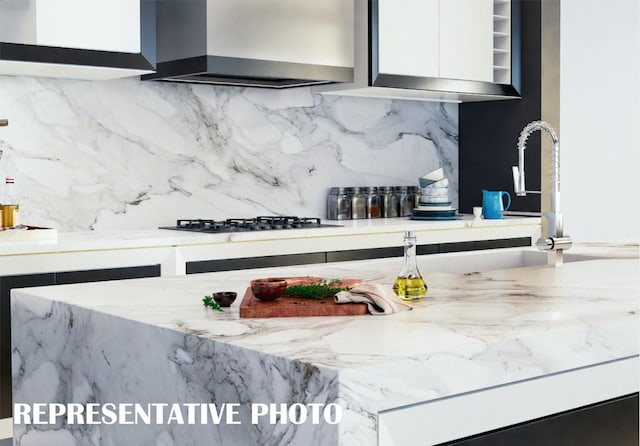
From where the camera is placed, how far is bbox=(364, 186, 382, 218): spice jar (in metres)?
5.27

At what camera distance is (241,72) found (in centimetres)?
414

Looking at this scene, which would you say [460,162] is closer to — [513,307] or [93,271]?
[93,271]

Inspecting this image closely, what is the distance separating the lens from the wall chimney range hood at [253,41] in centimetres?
407

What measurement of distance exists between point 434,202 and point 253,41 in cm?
150

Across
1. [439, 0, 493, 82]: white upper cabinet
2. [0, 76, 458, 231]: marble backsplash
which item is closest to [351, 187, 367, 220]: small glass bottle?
A: [0, 76, 458, 231]: marble backsplash

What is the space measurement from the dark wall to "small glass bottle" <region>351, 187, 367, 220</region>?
0.96 meters

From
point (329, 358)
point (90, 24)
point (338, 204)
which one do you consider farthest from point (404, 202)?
point (329, 358)

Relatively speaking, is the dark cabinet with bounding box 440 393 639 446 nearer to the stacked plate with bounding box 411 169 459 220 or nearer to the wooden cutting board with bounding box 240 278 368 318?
the wooden cutting board with bounding box 240 278 368 318

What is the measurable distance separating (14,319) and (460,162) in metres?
4.08

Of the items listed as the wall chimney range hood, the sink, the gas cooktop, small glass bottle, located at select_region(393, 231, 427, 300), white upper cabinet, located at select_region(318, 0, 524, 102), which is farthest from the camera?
white upper cabinet, located at select_region(318, 0, 524, 102)

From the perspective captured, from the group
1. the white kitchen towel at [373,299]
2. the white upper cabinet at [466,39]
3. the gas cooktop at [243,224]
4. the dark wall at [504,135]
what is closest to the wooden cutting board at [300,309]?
the white kitchen towel at [373,299]

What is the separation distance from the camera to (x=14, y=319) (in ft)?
7.53

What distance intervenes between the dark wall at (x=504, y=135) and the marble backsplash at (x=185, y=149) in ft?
1.24

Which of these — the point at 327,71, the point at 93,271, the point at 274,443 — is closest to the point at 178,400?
the point at 274,443
